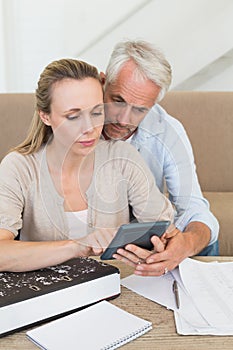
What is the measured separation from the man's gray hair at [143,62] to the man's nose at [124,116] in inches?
5.9

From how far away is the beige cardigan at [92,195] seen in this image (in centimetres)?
116

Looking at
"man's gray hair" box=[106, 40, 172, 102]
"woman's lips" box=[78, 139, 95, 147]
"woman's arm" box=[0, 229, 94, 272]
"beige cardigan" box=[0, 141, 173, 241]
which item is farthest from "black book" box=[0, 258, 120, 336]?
"man's gray hair" box=[106, 40, 172, 102]

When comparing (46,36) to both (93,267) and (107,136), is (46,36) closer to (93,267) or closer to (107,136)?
(107,136)

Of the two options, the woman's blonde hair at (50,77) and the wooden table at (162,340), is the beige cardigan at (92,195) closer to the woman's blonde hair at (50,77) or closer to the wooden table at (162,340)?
the woman's blonde hair at (50,77)

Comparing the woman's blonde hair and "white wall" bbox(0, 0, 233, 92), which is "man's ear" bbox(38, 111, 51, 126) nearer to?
the woman's blonde hair

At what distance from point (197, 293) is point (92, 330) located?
25 cm

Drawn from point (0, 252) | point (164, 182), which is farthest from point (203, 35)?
point (0, 252)

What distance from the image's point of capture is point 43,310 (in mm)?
900

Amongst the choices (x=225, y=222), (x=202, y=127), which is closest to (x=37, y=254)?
(x=225, y=222)

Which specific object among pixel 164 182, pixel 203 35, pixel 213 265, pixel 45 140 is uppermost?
pixel 203 35

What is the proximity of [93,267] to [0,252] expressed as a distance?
0.21 m

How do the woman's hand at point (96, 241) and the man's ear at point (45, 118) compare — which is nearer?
the woman's hand at point (96, 241)

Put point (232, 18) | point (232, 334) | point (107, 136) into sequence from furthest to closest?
point (232, 18) < point (107, 136) < point (232, 334)

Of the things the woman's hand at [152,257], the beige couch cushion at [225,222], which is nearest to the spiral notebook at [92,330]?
the woman's hand at [152,257]
